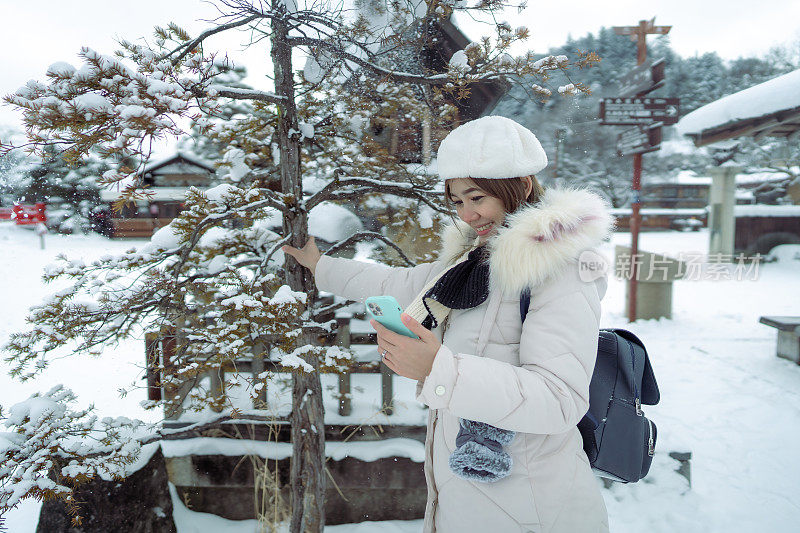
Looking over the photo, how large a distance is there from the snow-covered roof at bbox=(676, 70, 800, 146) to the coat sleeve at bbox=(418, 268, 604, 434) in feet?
14.8

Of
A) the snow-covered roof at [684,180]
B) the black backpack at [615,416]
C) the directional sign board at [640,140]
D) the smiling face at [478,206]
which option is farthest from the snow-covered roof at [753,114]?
the snow-covered roof at [684,180]

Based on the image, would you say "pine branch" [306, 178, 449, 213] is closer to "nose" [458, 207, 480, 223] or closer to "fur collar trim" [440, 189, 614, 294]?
"nose" [458, 207, 480, 223]

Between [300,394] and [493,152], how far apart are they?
1.64 meters

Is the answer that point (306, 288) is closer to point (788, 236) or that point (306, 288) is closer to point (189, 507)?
point (189, 507)

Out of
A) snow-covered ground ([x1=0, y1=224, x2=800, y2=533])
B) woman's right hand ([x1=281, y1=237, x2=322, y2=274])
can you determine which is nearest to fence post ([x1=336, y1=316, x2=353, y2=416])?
snow-covered ground ([x1=0, y1=224, x2=800, y2=533])

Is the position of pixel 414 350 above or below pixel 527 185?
below

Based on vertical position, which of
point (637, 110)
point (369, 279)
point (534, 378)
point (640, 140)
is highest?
point (637, 110)

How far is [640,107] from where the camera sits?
6.67 metres

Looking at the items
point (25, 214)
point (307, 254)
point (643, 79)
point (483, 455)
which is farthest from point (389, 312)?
point (643, 79)

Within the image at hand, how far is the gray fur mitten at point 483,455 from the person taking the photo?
114 cm

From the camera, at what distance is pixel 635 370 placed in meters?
1.38

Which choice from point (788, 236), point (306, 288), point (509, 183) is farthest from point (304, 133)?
point (788, 236)

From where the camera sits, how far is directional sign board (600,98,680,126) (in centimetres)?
A: 655

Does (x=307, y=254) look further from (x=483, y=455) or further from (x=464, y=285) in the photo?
(x=483, y=455)
